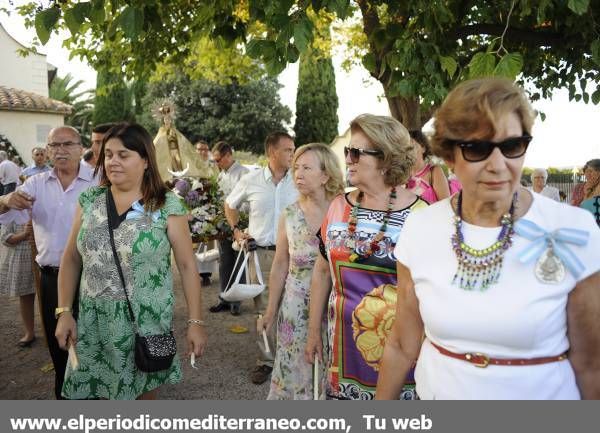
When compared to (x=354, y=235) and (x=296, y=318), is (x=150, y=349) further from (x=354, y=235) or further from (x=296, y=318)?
(x=354, y=235)

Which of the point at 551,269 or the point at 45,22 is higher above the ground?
the point at 45,22

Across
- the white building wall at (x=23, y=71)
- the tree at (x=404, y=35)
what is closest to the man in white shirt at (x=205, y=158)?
the tree at (x=404, y=35)

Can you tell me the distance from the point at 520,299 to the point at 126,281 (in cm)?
204

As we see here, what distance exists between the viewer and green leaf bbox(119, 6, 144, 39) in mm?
2988

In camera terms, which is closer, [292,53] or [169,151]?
[292,53]

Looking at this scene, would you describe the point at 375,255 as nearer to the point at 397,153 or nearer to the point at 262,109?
the point at 397,153

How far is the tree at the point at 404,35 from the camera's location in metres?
3.10

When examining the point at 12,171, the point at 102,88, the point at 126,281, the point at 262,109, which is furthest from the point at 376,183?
the point at 262,109

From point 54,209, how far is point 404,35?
2878 mm

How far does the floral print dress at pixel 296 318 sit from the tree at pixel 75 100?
169ft

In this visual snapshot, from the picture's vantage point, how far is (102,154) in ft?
10.5

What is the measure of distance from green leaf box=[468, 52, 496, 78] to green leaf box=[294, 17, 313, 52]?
954mm

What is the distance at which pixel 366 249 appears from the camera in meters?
2.66

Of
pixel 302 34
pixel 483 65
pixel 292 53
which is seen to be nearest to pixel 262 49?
pixel 292 53
